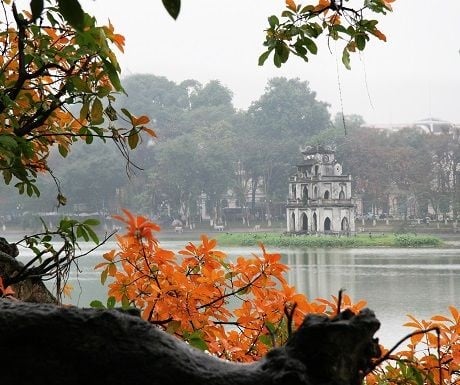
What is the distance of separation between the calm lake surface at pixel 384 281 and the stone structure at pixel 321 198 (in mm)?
5058

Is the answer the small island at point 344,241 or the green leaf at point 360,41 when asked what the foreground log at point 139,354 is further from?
the small island at point 344,241

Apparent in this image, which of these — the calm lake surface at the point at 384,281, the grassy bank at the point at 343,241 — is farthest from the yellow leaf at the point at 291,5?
the grassy bank at the point at 343,241

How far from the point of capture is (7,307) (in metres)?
0.48

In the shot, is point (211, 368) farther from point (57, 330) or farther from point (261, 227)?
point (261, 227)

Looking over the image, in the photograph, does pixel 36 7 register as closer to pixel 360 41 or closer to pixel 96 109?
pixel 96 109

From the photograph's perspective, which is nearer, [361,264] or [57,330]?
[57,330]

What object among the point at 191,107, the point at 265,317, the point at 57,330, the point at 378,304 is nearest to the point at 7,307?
the point at 57,330

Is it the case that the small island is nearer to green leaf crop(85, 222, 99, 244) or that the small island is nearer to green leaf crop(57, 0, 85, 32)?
green leaf crop(85, 222, 99, 244)

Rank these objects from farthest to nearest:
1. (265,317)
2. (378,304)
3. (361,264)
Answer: (361,264) → (378,304) → (265,317)

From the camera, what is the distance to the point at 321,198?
974 inches

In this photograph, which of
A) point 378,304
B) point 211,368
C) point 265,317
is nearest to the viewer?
point 211,368

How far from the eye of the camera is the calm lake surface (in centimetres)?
856

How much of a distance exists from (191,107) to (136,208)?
37.5 feet

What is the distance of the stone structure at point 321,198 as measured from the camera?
24.6 meters
